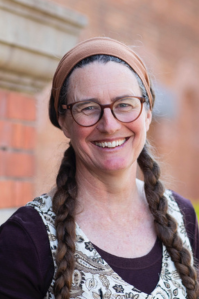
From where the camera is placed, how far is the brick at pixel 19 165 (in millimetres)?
2406

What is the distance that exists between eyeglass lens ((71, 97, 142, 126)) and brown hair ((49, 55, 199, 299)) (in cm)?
13

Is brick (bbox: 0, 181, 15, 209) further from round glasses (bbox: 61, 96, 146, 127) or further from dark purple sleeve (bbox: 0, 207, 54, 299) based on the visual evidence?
round glasses (bbox: 61, 96, 146, 127)

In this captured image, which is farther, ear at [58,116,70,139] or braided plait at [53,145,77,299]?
ear at [58,116,70,139]

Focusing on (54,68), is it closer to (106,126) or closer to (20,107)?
(20,107)

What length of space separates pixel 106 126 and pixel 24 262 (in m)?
0.57

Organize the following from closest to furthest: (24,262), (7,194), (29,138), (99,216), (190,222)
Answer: (24,262)
(99,216)
(190,222)
(7,194)
(29,138)

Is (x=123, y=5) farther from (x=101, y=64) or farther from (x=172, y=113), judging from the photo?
(x=101, y=64)

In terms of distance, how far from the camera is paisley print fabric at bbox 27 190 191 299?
1.88 meters

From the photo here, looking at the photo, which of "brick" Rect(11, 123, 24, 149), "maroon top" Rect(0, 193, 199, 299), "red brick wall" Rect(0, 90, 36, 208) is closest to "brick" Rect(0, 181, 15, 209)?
"red brick wall" Rect(0, 90, 36, 208)

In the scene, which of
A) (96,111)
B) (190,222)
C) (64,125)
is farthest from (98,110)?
(190,222)

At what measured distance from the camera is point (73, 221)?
198 cm

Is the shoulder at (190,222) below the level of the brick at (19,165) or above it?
below

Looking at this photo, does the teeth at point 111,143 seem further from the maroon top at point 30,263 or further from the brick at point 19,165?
the brick at point 19,165

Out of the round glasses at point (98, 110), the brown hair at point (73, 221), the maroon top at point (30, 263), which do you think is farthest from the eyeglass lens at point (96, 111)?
the maroon top at point (30, 263)
